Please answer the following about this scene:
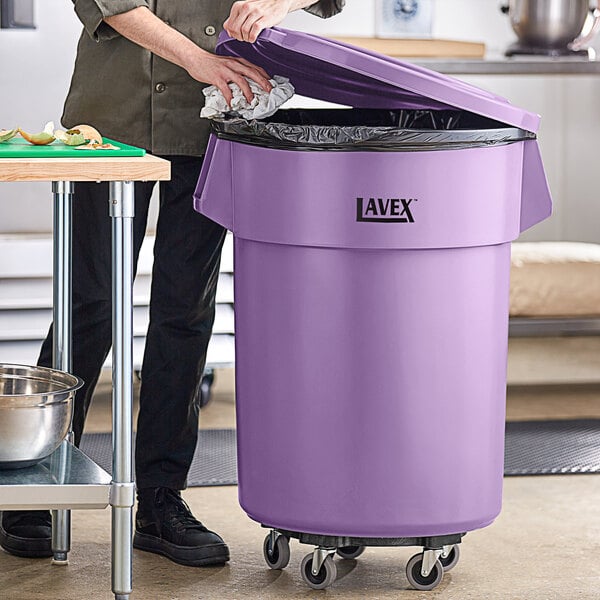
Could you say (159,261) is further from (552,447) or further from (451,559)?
(552,447)

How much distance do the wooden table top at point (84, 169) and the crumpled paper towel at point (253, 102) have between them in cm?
37

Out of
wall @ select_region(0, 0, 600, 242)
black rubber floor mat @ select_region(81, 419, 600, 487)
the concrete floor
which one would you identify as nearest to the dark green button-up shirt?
the concrete floor

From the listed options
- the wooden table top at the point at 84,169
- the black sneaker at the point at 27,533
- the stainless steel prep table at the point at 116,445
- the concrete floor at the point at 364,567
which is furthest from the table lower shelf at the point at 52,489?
the wooden table top at the point at 84,169

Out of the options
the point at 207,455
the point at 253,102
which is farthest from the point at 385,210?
the point at 207,455

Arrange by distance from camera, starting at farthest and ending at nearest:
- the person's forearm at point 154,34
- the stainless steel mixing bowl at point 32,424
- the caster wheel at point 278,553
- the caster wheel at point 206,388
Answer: the caster wheel at point 206,388
the caster wheel at point 278,553
the person's forearm at point 154,34
the stainless steel mixing bowl at point 32,424

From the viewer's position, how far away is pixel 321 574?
215 centimetres

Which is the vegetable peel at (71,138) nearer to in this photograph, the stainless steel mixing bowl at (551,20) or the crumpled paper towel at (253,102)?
the crumpled paper towel at (253,102)

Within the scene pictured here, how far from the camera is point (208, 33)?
2.30 metres

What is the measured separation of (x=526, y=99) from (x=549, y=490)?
7.00ft

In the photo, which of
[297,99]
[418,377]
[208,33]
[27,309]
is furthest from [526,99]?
[418,377]

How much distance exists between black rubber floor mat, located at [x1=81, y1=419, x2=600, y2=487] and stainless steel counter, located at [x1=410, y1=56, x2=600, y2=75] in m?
1.05

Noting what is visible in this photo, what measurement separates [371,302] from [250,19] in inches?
19.3

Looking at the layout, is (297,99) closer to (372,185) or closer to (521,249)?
(521,249)

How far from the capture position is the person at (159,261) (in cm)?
230
